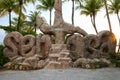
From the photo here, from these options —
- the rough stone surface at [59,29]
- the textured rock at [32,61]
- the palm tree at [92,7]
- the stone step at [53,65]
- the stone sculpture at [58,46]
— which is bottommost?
the stone step at [53,65]

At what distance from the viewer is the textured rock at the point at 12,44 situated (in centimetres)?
1541

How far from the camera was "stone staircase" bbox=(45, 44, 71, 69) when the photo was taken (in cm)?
1333

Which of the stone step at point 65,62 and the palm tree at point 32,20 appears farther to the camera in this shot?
the palm tree at point 32,20

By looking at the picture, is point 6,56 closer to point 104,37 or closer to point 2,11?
point 104,37

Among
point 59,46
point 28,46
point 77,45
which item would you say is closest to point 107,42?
point 77,45

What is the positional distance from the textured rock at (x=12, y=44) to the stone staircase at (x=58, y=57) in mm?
2326

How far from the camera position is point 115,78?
9203mm

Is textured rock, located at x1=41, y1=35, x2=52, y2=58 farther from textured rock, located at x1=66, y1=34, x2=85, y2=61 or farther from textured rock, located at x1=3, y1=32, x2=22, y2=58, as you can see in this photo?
textured rock, located at x1=3, y1=32, x2=22, y2=58

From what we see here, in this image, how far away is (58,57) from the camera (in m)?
14.2

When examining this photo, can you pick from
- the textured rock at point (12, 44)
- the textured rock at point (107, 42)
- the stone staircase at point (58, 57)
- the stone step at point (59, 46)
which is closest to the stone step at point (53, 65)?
the stone staircase at point (58, 57)

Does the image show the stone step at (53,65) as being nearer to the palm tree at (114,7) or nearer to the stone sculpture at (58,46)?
the stone sculpture at (58,46)

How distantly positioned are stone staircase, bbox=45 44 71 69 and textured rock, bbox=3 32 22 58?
2.33 meters

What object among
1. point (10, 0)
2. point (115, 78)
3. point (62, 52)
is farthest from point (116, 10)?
point (115, 78)

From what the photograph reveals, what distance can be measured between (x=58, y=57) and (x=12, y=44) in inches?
131
